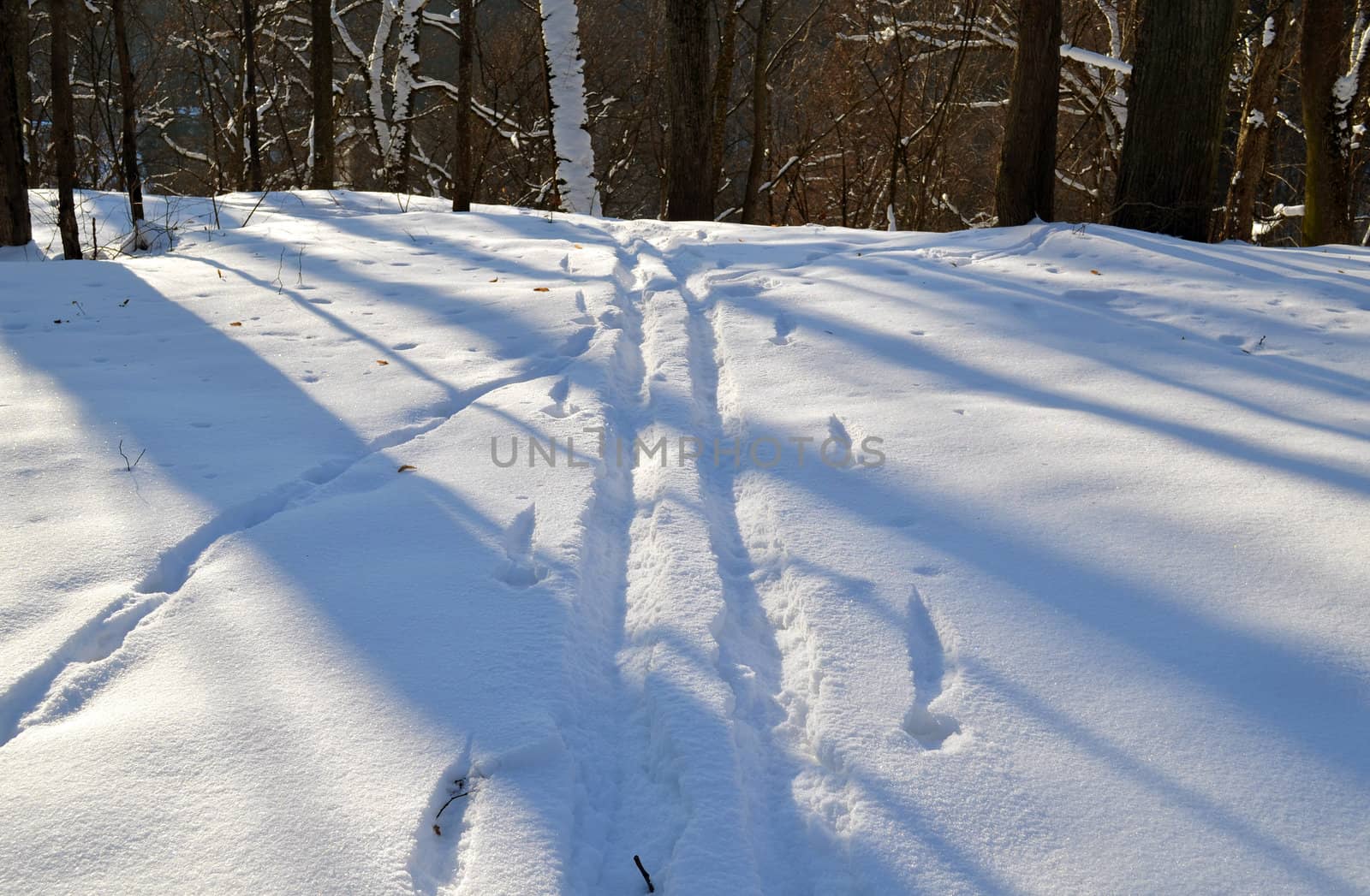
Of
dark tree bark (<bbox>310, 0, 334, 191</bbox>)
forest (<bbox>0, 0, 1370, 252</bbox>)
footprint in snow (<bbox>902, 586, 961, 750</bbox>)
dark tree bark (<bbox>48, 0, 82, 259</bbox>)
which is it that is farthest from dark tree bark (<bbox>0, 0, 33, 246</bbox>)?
footprint in snow (<bbox>902, 586, 961, 750</bbox>)

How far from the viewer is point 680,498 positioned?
2.77 meters

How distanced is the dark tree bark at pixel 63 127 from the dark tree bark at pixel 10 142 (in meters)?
0.31

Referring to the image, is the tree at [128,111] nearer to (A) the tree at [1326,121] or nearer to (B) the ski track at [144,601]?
(B) the ski track at [144,601]

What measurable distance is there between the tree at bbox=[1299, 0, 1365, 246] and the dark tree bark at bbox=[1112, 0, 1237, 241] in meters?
2.96

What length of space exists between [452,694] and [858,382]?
2.44 m

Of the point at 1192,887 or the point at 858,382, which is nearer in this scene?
the point at 1192,887

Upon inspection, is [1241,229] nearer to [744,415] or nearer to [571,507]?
[744,415]

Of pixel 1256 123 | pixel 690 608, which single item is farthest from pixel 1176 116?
pixel 690 608

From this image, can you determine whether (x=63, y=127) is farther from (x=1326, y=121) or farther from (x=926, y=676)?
(x=1326, y=121)

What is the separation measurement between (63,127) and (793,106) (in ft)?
53.7

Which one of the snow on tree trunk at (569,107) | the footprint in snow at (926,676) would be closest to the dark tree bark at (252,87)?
the snow on tree trunk at (569,107)

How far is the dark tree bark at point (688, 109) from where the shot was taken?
8.99 metres

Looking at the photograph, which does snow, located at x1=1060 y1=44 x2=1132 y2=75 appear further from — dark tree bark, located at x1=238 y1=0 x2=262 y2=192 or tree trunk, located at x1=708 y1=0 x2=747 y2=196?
dark tree bark, located at x1=238 y1=0 x2=262 y2=192

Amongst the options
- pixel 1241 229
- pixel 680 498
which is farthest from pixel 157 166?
pixel 680 498
